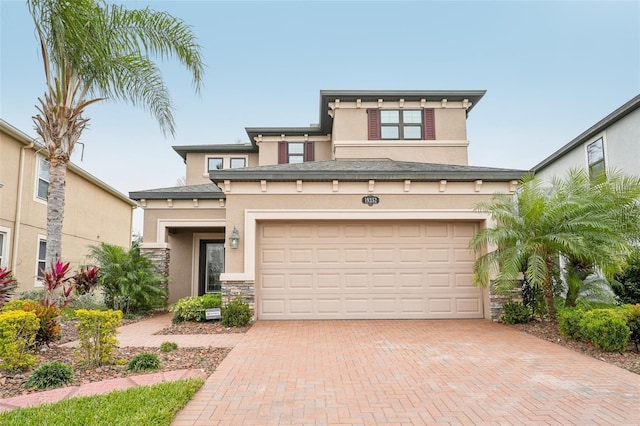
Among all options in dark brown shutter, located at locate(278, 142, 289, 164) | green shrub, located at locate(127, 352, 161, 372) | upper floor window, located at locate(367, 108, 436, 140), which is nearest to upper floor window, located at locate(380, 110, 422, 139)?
upper floor window, located at locate(367, 108, 436, 140)

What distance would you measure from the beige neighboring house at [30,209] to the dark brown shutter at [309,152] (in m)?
8.26

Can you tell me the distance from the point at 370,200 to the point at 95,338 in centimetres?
628

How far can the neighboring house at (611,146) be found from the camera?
10.9 meters

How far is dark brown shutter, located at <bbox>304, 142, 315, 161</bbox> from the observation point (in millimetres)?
16078

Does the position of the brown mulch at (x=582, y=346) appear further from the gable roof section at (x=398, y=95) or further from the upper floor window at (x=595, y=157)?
the gable roof section at (x=398, y=95)

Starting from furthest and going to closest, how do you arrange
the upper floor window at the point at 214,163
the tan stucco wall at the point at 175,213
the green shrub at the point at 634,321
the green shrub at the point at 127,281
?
the upper floor window at the point at 214,163, the tan stucco wall at the point at 175,213, the green shrub at the point at 127,281, the green shrub at the point at 634,321

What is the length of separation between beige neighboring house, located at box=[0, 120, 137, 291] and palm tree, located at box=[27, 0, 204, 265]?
1605mm

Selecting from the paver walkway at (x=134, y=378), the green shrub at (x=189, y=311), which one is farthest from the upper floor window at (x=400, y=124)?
the paver walkway at (x=134, y=378)

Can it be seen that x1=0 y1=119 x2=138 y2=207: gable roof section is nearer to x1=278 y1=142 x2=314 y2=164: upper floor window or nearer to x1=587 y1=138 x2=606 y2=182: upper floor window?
x1=278 y1=142 x2=314 y2=164: upper floor window

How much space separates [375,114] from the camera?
14125 millimetres

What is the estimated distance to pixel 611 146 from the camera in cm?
1202

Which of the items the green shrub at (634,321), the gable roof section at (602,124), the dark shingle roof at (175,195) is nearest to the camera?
the green shrub at (634,321)

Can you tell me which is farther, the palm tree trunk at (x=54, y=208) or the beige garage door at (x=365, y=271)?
the beige garage door at (x=365, y=271)

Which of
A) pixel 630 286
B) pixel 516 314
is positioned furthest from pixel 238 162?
pixel 630 286
